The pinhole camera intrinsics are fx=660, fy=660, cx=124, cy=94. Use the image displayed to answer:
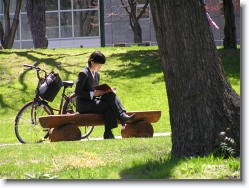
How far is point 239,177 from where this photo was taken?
6.10 m

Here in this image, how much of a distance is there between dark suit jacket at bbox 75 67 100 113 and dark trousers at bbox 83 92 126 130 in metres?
0.12

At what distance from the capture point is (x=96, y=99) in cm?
1009

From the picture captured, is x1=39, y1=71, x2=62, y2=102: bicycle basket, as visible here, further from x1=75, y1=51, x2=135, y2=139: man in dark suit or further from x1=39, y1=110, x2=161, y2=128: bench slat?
x1=39, y1=110, x2=161, y2=128: bench slat

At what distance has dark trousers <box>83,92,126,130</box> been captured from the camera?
32.3 ft

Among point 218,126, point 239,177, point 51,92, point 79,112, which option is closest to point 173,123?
point 218,126

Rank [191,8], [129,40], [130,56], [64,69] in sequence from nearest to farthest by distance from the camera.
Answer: [191,8], [64,69], [130,56], [129,40]

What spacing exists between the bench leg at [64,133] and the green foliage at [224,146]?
11.5ft

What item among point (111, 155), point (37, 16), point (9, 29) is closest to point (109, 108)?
point (111, 155)

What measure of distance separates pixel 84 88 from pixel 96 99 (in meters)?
0.27

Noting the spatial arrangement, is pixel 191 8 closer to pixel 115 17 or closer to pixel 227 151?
pixel 227 151

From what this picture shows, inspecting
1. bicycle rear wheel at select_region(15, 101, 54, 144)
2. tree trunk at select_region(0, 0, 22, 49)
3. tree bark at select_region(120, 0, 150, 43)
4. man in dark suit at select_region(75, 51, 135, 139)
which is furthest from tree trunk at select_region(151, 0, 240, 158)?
tree bark at select_region(120, 0, 150, 43)

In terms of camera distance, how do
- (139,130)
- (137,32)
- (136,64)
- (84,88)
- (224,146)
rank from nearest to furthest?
(224,146) → (84,88) → (139,130) → (136,64) → (137,32)

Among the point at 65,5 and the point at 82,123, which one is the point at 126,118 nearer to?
the point at 82,123

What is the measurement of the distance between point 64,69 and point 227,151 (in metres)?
11.5
